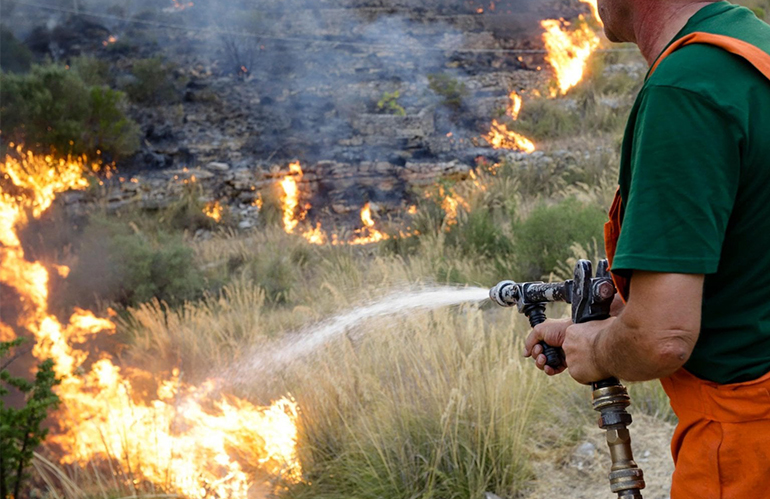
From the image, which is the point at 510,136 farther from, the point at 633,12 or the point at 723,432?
the point at 723,432

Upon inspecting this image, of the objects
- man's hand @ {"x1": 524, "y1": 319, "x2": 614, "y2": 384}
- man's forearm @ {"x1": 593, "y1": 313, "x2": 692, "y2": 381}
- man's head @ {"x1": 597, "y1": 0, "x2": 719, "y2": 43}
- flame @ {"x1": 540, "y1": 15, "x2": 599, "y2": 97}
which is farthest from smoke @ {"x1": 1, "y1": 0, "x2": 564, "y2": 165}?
man's forearm @ {"x1": 593, "y1": 313, "x2": 692, "y2": 381}

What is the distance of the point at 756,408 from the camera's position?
1175 millimetres

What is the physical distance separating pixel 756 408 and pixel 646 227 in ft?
1.29

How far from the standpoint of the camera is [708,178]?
1060mm

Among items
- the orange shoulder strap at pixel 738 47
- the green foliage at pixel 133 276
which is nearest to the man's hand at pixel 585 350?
the orange shoulder strap at pixel 738 47

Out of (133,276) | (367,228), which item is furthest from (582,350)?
(367,228)

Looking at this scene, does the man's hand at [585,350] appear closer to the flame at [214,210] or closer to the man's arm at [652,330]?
the man's arm at [652,330]

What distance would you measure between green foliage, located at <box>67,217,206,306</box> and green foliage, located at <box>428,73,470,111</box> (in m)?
13.3

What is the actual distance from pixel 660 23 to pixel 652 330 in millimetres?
600

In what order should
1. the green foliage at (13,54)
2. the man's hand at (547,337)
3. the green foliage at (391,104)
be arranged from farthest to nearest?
the green foliage at (391,104) → the green foliage at (13,54) → the man's hand at (547,337)

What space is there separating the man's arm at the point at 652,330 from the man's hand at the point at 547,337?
0.21 m

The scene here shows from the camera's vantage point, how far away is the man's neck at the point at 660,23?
1267 mm

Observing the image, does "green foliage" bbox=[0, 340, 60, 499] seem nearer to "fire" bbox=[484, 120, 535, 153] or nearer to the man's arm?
the man's arm

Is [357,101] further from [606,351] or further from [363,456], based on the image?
[606,351]
